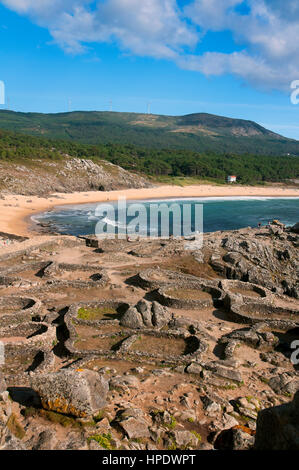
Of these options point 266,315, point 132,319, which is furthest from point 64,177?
point 266,315

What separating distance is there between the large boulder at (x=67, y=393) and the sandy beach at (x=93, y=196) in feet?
127

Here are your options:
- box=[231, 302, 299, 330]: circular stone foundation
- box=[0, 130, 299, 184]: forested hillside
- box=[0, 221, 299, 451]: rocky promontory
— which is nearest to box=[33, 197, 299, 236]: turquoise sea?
box=[0, 221, 299, 451]: rocky promontory

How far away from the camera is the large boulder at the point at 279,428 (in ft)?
23.3

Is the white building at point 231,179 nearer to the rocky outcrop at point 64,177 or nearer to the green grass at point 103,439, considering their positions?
the rocky outcrop at point 64,177

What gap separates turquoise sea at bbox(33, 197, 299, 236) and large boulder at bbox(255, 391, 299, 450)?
4683 cm

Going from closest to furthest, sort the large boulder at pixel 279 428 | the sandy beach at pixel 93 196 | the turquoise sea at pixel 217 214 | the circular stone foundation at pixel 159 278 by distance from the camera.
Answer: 1. the large boulder at pixel 279 428
2. the circular stone foundation at pixel 159 278
3. the sandy beach at pixel 93 196
4. the turquoise sea at pixel 217 214

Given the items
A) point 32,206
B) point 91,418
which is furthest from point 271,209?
point 91,418

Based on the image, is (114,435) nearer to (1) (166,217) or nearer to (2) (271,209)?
(1) (166,217)

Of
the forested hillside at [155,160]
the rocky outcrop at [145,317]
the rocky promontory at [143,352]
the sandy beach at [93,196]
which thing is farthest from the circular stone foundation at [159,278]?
the forested hillside at [155,160]

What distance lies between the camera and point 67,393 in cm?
1006

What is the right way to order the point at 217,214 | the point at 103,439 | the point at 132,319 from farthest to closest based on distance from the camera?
the point at 217,214, the point at 132,319, the point at 103,439

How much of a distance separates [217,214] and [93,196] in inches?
1217

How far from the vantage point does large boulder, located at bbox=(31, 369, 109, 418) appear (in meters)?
9.99

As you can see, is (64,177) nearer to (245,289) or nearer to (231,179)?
(231,179)
